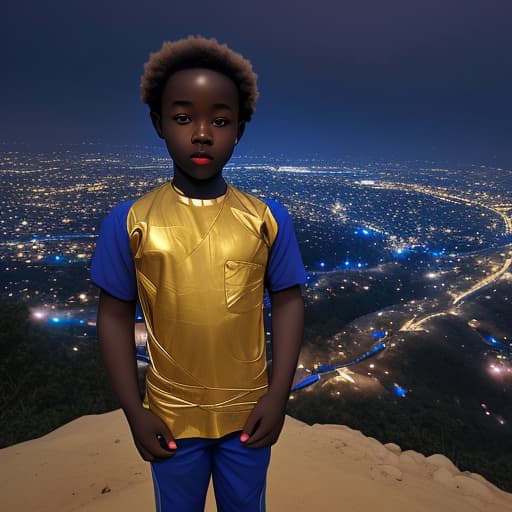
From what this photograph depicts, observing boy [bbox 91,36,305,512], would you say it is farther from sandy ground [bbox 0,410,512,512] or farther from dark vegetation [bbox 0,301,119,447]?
dark vegetation [bbox 0,301,119,447]

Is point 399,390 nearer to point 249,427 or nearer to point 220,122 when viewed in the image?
point 249,427

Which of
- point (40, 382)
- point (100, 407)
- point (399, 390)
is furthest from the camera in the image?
point (399, 390)

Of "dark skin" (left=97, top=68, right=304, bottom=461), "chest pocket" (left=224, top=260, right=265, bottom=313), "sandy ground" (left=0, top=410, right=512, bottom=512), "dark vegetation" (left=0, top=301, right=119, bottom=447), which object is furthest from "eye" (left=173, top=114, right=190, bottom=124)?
"dark vegetation" (left=0, top=301, right=119, bottom=447)

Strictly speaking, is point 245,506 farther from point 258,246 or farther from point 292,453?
point 292,453

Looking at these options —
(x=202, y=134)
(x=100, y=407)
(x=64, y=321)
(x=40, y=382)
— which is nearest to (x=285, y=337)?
(x=202, y=134)

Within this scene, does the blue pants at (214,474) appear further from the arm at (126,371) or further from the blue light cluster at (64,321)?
the blue light cluster at (64,321)

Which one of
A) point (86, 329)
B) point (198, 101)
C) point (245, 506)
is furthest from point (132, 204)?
point (86, 329)

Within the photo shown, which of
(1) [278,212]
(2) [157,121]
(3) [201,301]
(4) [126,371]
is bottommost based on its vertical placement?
(4) [126,371]
